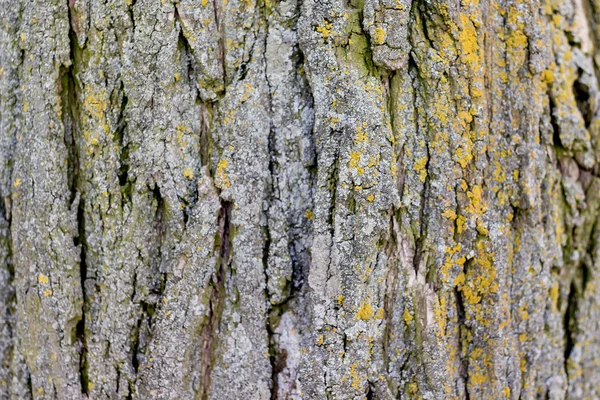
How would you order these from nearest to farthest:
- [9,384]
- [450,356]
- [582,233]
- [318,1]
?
[318,1] → [450,356] → [9,384] → [582,233]

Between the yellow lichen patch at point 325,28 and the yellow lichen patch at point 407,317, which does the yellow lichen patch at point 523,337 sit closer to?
the yellow lichen patch at point 407,317

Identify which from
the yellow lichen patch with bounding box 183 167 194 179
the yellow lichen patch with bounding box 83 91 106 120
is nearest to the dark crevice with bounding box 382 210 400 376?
the yellow lichen patch with bounding box 183 167 194 179

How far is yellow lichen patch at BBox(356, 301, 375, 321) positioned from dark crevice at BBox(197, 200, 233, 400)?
346 mm

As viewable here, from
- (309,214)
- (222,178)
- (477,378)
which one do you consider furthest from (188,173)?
(477,378)

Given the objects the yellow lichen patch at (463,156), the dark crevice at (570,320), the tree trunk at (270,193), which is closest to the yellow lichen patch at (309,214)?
the tree trunk at (270,193)

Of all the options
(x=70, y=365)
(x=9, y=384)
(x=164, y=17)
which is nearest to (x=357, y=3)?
(x=164, y=17)

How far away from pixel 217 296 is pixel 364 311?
38cm

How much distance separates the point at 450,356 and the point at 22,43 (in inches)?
54.8

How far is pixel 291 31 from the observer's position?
1.26 metres

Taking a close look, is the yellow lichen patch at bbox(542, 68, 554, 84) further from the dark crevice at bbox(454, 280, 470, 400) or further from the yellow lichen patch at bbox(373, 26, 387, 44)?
the dark crevice at bbox(454, 280, 470, 400)

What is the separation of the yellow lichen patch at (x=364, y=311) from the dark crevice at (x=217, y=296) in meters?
0.35

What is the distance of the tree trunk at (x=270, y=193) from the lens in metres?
1.23

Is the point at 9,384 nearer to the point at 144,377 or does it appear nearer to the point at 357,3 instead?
the point at 144,377

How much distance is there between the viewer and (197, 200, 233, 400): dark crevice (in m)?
1.29
